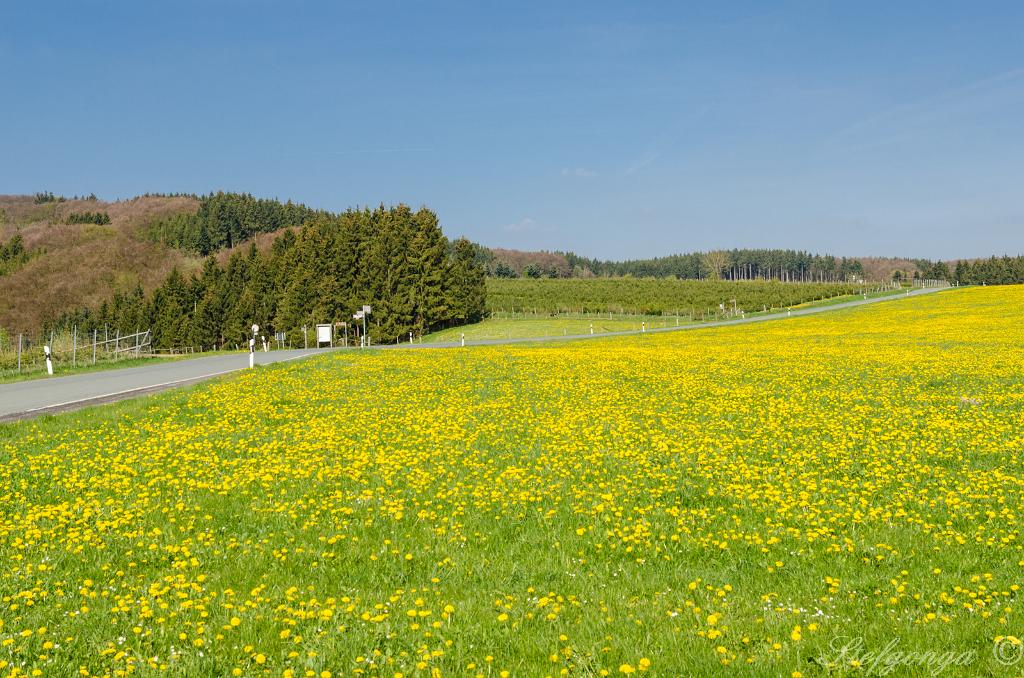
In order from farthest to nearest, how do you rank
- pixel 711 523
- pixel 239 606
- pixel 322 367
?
1. pixel 322 367
2. pixel 711 523
3. pixel 239 606

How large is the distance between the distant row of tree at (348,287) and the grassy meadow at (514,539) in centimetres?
6414

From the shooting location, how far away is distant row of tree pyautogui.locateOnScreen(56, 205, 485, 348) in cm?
8369

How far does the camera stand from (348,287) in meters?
86.9

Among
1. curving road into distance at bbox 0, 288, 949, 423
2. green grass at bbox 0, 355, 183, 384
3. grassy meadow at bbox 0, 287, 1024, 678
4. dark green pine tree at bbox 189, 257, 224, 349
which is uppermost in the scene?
dark green pine tree at bbox 189, 257, 224, 349

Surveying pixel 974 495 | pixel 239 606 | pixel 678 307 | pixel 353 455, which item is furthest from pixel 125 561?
pixel 678 307

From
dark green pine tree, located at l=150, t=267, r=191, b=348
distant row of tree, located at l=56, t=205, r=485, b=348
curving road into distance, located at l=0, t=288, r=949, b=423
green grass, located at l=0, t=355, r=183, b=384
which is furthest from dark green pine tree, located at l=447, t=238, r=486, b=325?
curving road into distance, located at l=0, t=288, r=949, b=423

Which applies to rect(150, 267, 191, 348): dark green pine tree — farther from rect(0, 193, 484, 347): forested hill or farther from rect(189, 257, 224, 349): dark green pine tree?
rect(189, 257, 224, 349): dark green pine tree

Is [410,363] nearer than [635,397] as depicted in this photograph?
No

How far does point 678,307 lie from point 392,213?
53171mm

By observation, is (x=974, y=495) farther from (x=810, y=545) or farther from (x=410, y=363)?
(x=410, y=363)

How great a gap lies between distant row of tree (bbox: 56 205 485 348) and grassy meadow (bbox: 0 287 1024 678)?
64144 millimetres

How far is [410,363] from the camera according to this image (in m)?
35.7

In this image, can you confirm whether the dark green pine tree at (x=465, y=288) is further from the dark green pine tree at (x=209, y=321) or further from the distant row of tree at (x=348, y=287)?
the dark green pine tree at (x=209, y=321)

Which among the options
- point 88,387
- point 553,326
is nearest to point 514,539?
point 88,387
